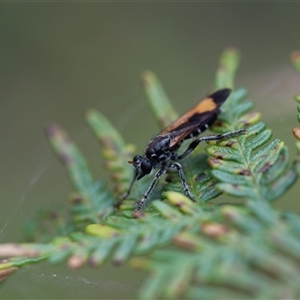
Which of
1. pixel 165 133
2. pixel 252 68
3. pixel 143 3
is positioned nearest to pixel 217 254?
pixel 165 133

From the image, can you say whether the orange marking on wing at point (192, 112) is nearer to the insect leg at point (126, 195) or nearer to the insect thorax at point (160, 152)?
the insect thorax at point (160, 152)

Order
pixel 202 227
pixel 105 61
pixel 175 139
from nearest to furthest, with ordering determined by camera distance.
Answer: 1. pixel 202 227
2. pixel 175 139
3. pixel 105 61

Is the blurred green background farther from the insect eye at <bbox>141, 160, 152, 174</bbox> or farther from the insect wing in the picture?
the insect eye at <bbox>141, 160, 152, 174</bbox>

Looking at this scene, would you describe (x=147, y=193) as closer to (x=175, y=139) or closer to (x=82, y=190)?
(x=82, y=190)

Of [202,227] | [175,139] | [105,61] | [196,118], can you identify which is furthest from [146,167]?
[105,61]

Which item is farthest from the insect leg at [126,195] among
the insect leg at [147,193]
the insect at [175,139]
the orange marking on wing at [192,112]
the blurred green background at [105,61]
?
the blurred green background at [105,61]

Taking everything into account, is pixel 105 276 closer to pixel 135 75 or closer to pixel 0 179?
pixel 0 179
